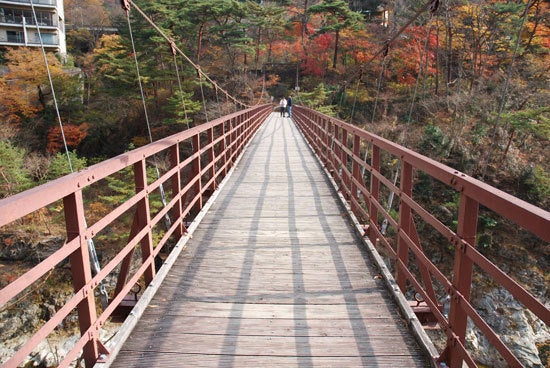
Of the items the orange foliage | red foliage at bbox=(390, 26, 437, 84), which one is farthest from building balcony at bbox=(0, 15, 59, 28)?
red foliage at bbox=(390, 26, 437, 84)

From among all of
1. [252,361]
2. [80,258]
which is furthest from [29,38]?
[252,361]

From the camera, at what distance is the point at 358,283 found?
369 centimetres

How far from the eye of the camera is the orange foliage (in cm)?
2942

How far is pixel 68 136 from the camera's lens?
3050 cm

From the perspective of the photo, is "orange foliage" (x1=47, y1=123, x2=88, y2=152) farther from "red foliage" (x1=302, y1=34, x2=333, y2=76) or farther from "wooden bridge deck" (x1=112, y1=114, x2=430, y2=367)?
"wooden bridge deck" (x1=112, y1=114, x2=430, y2=367)

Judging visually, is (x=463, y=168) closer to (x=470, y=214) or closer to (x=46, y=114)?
(x=470, y=214)

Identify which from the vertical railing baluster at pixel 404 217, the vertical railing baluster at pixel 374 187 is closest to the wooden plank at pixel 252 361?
the vertical railing baluster at pixel 404 217

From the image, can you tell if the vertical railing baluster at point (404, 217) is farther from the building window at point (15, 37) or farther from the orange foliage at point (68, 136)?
the building window at point (15, 37)

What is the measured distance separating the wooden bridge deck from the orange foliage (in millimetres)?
27915

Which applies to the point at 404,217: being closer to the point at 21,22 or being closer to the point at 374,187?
the point at 374,187

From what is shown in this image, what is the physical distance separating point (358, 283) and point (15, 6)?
166ft

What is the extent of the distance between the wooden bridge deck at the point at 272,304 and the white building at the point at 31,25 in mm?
44052

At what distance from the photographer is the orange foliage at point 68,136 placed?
29.4m

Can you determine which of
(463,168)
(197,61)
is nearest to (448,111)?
(463,168)
